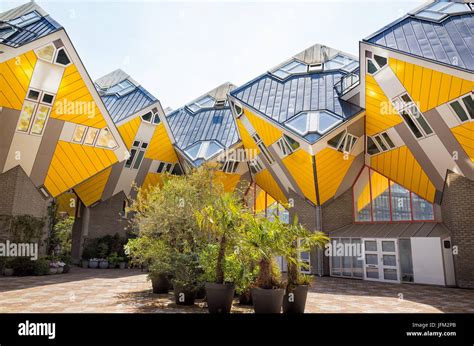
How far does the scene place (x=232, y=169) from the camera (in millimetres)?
25016

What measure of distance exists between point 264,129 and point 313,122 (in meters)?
3.00

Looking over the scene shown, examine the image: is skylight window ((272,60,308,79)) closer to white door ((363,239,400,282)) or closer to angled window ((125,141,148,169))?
angled window ((125,141,148,169))

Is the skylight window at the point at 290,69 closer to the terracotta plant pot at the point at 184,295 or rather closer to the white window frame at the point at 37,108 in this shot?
the white window frame at the point at 37,108

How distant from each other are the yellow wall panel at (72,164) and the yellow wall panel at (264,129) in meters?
8.50

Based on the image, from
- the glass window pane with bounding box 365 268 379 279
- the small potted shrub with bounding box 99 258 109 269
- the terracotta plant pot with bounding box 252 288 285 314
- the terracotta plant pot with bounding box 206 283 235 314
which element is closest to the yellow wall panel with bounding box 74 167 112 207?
the small potted shrub with bounding box 99 258 109 269

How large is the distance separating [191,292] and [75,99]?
12290mm

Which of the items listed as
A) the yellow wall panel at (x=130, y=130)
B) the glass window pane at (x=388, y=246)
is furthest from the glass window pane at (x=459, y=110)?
the yellow wall panel at (x=130, y=130)

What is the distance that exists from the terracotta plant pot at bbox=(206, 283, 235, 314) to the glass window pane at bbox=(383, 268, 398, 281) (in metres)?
12.0

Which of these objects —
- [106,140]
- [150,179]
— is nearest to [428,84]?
[106,140]

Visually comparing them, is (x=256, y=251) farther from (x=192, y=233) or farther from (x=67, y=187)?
(x=67, y=187)

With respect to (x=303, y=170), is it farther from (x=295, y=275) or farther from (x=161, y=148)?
(x=295, y=275)

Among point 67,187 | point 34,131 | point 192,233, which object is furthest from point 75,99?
point 192,233

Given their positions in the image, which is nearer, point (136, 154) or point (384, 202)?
point (384, 202)

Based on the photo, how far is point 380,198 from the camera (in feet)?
64.4
